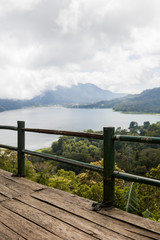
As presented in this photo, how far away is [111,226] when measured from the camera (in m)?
1.72

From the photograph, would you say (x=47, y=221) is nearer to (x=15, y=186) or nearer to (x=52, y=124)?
(x=15, y=186)

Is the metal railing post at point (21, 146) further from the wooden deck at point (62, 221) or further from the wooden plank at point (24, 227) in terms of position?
the wooden plank at point (24, 227)

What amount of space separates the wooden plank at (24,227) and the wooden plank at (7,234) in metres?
A: 0.02

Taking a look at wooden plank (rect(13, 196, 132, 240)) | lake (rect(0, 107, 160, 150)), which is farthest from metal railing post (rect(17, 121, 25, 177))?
lake (rect(0, 107, 160, 150))

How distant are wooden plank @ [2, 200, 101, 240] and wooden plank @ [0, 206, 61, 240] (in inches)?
1.7

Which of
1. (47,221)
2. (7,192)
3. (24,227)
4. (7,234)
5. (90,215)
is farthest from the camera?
(7,192)

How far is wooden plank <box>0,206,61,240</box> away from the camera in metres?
1.55

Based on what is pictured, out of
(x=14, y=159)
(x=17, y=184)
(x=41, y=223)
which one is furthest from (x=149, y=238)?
(x=14, y=159)

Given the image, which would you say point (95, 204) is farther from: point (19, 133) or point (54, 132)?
point (19, 133)

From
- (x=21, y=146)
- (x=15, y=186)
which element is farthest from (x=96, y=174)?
(x=15, y=186)

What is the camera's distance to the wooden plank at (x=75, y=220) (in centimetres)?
158

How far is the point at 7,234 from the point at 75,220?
0.56 metres

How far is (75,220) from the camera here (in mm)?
1804

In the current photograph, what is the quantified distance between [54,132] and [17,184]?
0.92 metres
